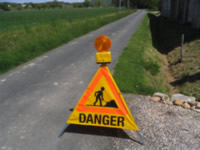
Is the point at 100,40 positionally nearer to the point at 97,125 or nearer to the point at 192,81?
the point at 97,125

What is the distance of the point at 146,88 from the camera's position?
5.50 metres

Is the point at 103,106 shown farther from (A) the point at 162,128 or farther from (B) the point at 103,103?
(A) the point at 162,128

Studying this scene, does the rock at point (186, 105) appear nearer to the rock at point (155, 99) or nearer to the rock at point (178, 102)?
the rock at point (178, 102)

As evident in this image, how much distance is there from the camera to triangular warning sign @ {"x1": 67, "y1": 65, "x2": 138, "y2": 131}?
338 cm

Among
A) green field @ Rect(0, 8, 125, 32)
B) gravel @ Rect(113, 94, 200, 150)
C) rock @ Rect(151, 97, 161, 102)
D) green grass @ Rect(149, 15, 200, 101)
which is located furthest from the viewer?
green field @ Rect(0, 8, 125, 32)

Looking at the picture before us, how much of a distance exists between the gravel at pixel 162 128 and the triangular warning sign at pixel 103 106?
31 cm

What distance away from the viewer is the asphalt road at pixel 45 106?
3.39m

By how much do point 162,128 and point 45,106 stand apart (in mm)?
2705

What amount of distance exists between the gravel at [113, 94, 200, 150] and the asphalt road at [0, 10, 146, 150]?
413mm

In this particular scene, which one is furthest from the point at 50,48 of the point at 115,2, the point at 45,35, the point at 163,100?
the point at 115,2

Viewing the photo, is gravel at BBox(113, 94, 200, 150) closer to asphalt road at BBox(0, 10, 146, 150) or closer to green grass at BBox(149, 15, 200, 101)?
asphalt road at BBox(0, 10, 146, 150)

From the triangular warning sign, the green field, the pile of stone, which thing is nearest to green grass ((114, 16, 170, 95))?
the pile of stone

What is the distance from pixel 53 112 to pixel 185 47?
1044 cm

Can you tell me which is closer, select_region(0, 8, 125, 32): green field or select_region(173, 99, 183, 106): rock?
select_region(173, 99, 183, 106): rock
